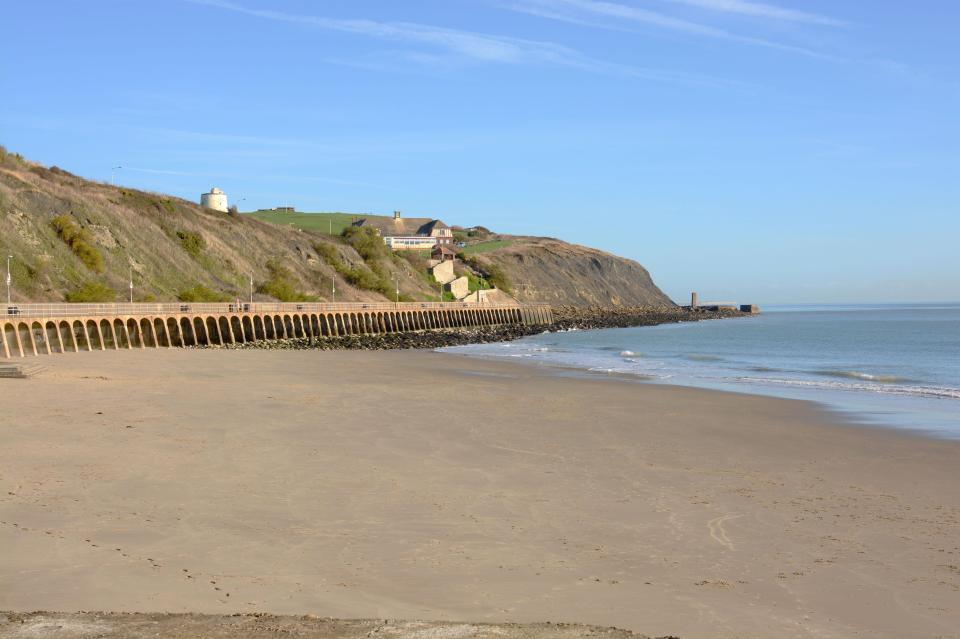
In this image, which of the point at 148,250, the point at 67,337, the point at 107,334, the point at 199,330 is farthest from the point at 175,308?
the point at 148,250

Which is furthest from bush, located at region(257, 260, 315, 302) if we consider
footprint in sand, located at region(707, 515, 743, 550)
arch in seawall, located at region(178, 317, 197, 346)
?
footprint in sand, located at region(707, 515, 743, 550)

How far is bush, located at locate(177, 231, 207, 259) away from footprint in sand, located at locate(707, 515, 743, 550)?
82539 mm

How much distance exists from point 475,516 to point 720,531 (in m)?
3.27

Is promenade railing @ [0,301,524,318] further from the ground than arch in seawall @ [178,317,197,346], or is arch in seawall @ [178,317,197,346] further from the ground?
promenade railing @ [0,301,524,318]

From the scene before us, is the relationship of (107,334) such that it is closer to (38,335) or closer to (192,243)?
(38,335)

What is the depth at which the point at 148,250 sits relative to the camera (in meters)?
80.2

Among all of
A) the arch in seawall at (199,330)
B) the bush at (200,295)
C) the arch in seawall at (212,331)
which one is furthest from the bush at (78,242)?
the arch in seawall at (199,330)

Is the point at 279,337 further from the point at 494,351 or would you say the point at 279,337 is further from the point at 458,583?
the point at 458,583

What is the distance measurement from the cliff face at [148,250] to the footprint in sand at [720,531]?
5512cm

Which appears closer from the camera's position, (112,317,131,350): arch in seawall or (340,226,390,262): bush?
(112,317,131,350): arch in seawall

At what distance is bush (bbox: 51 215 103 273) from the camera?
68.5 m

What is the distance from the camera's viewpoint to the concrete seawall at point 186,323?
43.5m

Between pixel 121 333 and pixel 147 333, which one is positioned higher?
pixel 121 333

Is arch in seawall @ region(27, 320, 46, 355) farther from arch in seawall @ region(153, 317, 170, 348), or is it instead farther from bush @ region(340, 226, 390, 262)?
bush @ region(340, 226, 390, 262)
